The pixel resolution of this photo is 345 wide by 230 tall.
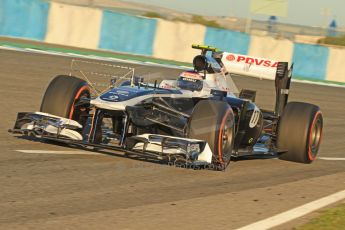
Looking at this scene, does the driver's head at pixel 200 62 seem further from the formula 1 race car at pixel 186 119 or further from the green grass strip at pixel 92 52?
the green grass strip at pixel 92 52

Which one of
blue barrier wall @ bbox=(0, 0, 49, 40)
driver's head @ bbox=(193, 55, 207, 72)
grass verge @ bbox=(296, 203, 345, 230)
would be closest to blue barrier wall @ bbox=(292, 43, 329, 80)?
blue barrier wall @ bbox=(0, 0, 49, 40)

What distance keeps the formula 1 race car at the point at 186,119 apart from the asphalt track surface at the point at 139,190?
20 centimetres

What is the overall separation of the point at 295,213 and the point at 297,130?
3.61 m

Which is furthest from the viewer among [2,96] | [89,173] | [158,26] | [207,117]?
[158,26]

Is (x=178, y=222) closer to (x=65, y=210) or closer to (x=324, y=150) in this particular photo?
(x=65, y=210)

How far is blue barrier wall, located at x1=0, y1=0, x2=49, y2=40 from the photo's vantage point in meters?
32.0

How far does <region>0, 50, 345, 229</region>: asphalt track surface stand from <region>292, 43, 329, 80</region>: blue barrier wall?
23865 mm

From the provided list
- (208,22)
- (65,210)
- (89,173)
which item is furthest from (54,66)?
(208,22)

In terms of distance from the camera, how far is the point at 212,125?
9.05 meters

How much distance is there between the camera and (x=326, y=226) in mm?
6578

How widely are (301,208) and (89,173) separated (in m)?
2.18

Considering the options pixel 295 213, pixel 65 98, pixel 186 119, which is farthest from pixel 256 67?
pixel 295 213

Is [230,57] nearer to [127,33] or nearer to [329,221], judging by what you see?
[329,221]

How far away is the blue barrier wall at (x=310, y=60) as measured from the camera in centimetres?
3494
